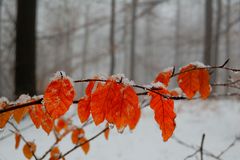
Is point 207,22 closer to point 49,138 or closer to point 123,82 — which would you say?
point 49,138

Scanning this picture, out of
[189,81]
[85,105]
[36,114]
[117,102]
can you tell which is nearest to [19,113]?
[36,114]

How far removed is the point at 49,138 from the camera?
2.82m

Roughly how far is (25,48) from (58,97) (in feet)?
14.3

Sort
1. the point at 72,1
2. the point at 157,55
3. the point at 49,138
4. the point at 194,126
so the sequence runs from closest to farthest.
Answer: the point at 49,138 < the point at 194,126 < the point at 72,1 < the point at 157,55

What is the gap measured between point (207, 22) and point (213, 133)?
23.9 feet

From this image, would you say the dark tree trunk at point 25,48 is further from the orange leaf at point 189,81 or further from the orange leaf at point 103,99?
the orange leaf at point 103,99

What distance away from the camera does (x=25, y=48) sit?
4852 millimetres

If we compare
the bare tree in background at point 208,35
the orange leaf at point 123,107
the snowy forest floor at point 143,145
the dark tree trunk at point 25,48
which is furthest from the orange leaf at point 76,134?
the bare tree in background at point 208,35

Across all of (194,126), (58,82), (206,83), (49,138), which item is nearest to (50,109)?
(58,82)

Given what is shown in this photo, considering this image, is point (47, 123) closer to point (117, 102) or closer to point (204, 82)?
point (117, 102)

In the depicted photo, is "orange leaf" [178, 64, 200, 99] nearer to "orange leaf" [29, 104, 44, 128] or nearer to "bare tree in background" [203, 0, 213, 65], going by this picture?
"orange leaf" [29, 104, 44, 128]

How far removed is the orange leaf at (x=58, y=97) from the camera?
0.72m

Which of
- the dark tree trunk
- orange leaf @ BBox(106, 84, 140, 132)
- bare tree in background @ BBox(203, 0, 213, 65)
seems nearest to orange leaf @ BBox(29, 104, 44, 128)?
orange leaf @ BBox(106, 84, 140, 132)

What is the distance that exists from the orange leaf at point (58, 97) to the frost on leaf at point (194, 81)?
0.41 m
